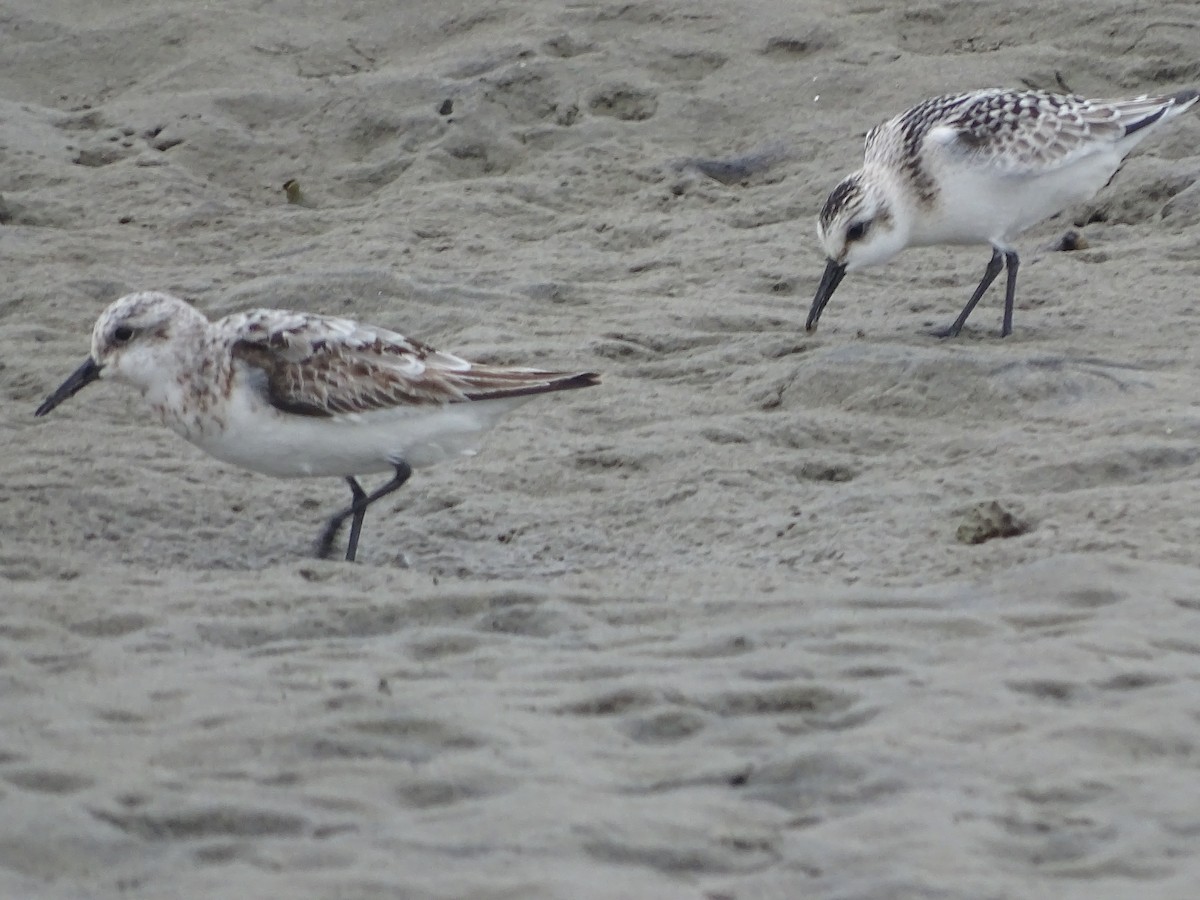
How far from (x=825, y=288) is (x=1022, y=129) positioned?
120cm

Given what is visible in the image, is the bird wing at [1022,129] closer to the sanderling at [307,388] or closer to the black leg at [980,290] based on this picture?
the black leg at [980,290]

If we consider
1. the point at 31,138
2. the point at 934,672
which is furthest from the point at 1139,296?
the point at 31,138

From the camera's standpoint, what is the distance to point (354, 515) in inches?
224

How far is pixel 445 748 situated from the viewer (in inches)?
148

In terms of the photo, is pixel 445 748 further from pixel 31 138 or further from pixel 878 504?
pixel 31 138

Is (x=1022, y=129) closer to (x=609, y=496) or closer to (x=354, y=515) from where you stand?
(x=609, y=496)

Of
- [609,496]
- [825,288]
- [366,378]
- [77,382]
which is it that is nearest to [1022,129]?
[825,288]

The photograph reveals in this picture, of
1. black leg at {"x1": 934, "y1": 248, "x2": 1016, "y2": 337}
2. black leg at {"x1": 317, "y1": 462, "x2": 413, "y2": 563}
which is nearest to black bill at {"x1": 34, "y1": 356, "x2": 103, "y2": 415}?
black leg at {"x1": 317, "y1": 462, "x2": 413, "y2": 563}

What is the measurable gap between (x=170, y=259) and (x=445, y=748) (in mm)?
5241

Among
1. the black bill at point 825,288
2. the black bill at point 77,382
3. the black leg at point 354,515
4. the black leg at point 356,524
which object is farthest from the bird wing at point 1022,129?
the black bill at point 77,382

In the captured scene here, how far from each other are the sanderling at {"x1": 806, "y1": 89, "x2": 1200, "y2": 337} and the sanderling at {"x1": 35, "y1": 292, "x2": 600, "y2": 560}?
86.7 inches

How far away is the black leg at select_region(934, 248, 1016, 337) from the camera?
7.39m

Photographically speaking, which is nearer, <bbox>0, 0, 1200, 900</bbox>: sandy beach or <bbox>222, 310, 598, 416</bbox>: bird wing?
<bbox>0, 0, 1200, 900</bbox>: sandy beach

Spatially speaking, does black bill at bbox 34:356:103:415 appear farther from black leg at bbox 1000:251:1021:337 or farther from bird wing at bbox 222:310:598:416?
black leg at bbox 1000:251:1021:337
